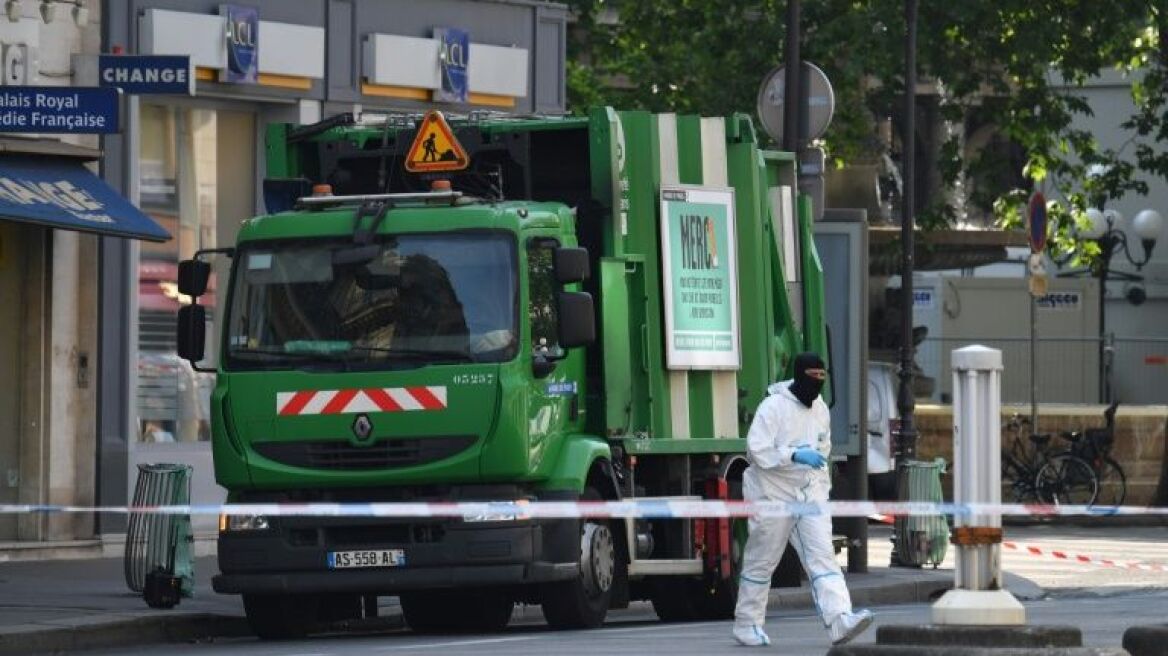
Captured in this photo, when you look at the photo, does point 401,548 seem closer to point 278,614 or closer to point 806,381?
point 278,614

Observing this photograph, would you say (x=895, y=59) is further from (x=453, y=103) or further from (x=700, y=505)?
(x=700, y=505)

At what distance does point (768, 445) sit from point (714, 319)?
9.20 ft

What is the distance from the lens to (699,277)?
18578 mm

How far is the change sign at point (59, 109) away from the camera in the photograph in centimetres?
1725

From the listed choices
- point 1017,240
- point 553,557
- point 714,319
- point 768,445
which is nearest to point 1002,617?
point 768,445

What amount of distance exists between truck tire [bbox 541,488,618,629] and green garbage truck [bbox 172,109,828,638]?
0.06 feet

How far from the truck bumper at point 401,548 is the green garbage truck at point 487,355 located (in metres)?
0.01

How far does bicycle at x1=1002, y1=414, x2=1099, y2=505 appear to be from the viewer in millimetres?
33000

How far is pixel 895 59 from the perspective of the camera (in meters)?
35.2

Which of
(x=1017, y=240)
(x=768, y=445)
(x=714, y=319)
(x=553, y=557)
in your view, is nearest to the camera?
(x=768, y=445)

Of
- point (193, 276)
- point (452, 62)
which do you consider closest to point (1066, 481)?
point (452, 62)

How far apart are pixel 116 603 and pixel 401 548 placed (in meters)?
2.66

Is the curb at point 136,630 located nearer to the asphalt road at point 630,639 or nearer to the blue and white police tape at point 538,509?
the asphalt road at point 630,639

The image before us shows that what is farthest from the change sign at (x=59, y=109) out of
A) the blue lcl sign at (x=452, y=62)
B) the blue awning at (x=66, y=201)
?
the blue lcl sign at (x=452, y=62)
